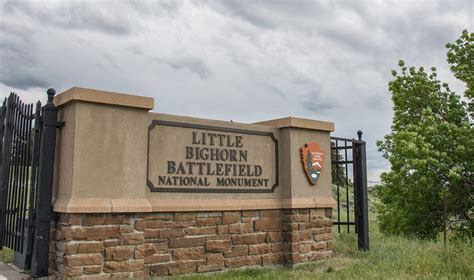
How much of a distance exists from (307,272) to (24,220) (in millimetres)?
4428

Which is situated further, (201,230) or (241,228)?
(241,228)

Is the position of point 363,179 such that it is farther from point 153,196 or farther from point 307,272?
point 153,196

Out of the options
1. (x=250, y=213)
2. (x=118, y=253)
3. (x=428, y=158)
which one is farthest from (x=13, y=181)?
(x=428, y=158)

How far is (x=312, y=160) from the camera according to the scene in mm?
8664

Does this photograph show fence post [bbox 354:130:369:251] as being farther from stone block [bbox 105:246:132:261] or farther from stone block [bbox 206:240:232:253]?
stone block [bbox 105:246:132:261]

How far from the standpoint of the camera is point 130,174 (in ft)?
21.4

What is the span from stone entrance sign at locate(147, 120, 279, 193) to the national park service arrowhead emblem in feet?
1.78

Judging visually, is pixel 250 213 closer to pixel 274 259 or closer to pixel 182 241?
pixel 274 259

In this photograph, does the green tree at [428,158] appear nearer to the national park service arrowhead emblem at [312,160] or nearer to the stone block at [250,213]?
the national park service arrowhead emblem at [312,160]

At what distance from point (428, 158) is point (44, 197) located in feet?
35.2

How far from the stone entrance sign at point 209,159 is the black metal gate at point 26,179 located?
1.42m

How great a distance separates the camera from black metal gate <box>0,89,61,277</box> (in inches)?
251

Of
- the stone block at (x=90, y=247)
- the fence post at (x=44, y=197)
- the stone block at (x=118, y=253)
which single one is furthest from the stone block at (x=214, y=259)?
the fence post at (x=44, y=197)

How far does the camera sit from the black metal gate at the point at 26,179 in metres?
6.36
